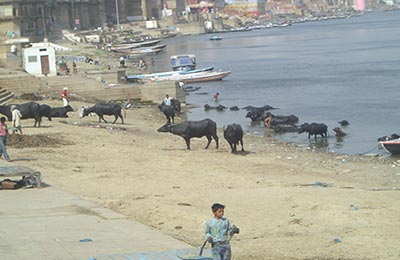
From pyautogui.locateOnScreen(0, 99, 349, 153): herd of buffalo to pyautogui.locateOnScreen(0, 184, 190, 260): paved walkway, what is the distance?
435 inches

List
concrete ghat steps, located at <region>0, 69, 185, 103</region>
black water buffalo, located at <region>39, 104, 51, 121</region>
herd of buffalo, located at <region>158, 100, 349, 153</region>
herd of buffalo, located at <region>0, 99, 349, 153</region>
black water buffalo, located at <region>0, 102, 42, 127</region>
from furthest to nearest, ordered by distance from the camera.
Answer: concrete ghat steps, located at <region>0, 69, 185, 103</region>
black water buffalo, located at <region>39, 104, 51, 121</region>
black water buffalo, located at <region>0, 102, 42, 127</region>
herd of buffalo, located at <region>0, 99, 349, 153</region>
herd of buffalo, located at <region>158, 100, 349, 153</region>

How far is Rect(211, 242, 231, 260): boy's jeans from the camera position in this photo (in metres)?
12.6

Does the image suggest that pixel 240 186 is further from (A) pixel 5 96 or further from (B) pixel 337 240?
(A) pixel 5 96

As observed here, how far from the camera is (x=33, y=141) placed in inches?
1097

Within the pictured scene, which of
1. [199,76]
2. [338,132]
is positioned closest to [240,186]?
[338,132]

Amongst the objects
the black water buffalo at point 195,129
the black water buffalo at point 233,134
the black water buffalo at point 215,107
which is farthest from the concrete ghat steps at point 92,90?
the black water buffalo at point 233,134

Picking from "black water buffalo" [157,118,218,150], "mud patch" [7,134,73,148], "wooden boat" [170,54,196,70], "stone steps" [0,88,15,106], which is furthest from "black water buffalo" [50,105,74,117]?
"wooden boat" [170,54,196,70]

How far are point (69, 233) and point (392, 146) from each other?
18475mm

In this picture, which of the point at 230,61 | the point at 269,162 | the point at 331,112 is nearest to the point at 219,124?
the point at 331,112

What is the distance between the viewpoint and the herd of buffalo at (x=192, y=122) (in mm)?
30203

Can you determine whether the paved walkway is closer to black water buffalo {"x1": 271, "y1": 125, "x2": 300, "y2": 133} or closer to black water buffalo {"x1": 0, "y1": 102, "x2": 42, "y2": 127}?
black water buffalo {"x1": 0, "y1": 102, "x2": 42, "y2": 127}

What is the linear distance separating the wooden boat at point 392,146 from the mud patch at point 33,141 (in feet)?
36.2

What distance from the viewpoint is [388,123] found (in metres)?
43.0

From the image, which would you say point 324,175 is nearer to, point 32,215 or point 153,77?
point 32,215
